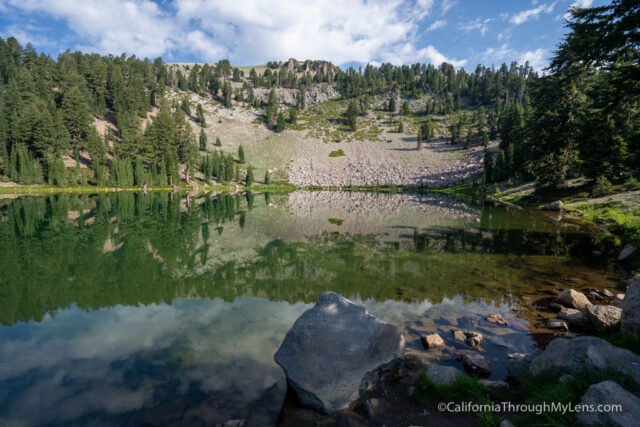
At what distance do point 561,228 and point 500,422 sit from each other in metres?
32.0

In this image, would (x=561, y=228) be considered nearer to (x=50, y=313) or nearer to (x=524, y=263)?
(x=524, y=263)

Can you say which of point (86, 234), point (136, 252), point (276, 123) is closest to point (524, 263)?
Answer: point (136, 252)

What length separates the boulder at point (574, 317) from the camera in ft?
34.3

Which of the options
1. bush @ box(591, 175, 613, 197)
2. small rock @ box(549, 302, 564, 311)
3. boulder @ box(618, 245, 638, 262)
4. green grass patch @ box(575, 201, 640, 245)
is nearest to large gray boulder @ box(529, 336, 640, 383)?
small rock @ box(549, 302, 564, 311)

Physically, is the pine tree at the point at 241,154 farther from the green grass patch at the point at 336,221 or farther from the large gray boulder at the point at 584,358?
the large gray boulder at the point at 584,358

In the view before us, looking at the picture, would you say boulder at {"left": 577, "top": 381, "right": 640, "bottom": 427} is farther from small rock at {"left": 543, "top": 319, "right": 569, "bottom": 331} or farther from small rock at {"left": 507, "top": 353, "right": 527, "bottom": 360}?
small rock at {"left": 543, "top": 319, "right": 569, "bottom": 331}

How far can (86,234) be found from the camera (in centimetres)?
2888

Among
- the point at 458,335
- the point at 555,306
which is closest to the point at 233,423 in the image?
the point at 458,335

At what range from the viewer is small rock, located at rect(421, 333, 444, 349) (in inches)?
397

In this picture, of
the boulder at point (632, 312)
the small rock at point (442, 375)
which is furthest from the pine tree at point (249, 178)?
the boulder at point (632, 312)

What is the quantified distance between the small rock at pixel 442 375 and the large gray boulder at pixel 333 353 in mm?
872

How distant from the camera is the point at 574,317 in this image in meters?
10.9

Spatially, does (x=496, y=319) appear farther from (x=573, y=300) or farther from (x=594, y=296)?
(x=594, y=296)

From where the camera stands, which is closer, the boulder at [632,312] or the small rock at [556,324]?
the boulder at [632,312]
